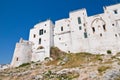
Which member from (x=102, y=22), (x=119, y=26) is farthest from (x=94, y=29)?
(x=119, y=26)

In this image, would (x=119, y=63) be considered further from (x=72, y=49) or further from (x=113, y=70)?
(x=72, y=49)

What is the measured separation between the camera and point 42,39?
194 ft

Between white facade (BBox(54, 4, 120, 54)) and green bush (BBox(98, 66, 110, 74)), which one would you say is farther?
white facade (BBox(54, 4, 120, 54))

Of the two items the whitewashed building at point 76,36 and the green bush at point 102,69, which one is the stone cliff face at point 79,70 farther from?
the whitewashed building at point 76,36

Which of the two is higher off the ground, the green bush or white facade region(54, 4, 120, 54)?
white facade region(54, 4, 120, 54)

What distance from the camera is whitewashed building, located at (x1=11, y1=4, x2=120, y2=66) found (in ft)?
161

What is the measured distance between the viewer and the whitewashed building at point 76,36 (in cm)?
4922

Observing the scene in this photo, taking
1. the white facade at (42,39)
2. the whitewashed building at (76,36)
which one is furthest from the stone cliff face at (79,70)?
the white facade at (42,39)

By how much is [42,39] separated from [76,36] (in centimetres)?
1414

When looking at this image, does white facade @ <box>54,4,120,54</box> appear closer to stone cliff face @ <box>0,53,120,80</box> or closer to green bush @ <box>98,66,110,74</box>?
stone cliff face @ <box>0,53,120,80</box>

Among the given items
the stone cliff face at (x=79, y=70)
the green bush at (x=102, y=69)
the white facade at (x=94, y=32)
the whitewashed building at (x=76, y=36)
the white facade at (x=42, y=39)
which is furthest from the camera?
the white facade at (x=42, y=39)

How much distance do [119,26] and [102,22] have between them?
5.87 m

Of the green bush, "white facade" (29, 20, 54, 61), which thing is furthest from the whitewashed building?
the green bush

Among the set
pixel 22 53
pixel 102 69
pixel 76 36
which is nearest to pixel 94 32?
pixel 76 36
